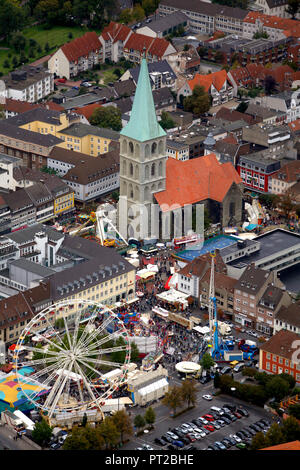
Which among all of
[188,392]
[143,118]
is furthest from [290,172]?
[188,392]

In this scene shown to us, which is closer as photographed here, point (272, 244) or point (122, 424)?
point (122, 424)

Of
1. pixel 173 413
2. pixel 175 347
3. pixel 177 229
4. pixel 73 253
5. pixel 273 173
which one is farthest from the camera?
pixel 273 173

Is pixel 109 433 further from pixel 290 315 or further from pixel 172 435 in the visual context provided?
pixel 290 315

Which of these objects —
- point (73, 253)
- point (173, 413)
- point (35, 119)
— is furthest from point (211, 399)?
point (35, 119)

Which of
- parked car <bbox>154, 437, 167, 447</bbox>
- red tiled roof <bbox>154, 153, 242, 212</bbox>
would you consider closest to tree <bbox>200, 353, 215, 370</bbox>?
parked car <bbox>154, 437, 167, 447</bbox>

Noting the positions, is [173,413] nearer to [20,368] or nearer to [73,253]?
[20,368]

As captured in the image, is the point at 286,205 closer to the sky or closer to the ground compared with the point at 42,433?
closer to the sky

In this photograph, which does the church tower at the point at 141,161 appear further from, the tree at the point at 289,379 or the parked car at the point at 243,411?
the parked car at the point at 243,411
